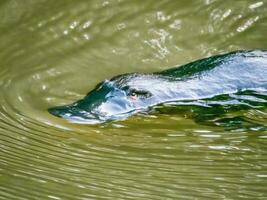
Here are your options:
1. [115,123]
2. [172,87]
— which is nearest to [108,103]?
[115,123]

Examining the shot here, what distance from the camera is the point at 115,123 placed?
285 centimetres

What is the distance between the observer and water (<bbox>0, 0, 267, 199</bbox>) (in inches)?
93.7

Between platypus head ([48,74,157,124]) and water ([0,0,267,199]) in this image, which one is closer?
water ([0,0,267,199])

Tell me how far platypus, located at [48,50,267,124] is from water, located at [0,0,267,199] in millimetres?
83

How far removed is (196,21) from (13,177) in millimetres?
2191

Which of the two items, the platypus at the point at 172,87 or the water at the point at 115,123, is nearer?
the water at the point at 115,123

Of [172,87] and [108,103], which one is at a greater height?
[172,87]

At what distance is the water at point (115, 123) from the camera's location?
2379 millimetres

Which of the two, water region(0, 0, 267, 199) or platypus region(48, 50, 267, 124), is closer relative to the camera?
water region(0, 0, 267, 199)

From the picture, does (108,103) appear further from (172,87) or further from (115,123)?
(172,87)

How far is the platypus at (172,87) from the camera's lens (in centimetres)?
294

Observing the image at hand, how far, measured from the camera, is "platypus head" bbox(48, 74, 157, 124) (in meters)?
2.87

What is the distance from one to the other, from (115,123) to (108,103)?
17 centimetres

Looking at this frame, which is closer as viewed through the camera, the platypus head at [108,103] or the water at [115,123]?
the water at [115,123]
